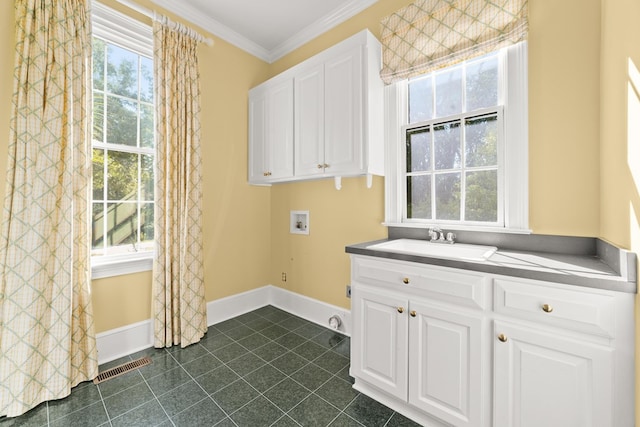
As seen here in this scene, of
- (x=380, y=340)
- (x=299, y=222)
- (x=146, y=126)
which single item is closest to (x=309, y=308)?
(x=299, y=222)

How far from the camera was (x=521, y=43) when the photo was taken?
1616 millimetres

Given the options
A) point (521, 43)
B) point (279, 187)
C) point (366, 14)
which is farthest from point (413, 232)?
point (366, 14)

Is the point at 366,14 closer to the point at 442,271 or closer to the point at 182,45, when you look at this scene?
the point at 182,45

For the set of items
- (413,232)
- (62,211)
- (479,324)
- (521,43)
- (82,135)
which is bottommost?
(479,324)

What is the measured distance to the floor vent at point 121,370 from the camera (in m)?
1.86

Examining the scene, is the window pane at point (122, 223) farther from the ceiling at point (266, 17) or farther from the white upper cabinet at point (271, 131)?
the ceiling at point (266, 17)

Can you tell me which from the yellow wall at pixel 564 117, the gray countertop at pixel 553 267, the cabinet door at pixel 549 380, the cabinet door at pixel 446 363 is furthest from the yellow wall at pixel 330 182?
the cabinet door at pixel 446 363

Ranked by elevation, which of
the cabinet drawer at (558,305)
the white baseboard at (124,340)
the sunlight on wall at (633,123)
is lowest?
the white baseboard at (124,340)

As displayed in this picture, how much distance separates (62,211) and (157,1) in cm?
189

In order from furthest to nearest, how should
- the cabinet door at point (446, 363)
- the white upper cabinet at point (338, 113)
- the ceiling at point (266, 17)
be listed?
the ceiling at point (266, 17) < the white upper cabinet at point (338, 113) < the cabinet door at point (446, 363)

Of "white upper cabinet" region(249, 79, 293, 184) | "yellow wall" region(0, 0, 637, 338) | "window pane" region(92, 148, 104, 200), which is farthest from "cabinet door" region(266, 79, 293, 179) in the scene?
"window pane" region(92, 148, 104, 200)

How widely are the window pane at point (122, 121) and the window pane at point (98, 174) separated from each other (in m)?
0.14

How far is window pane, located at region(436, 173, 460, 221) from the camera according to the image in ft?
6.36

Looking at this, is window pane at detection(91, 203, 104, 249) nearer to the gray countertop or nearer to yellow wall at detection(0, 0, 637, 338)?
yellow wall at detection(0, 0, 637, 338)
